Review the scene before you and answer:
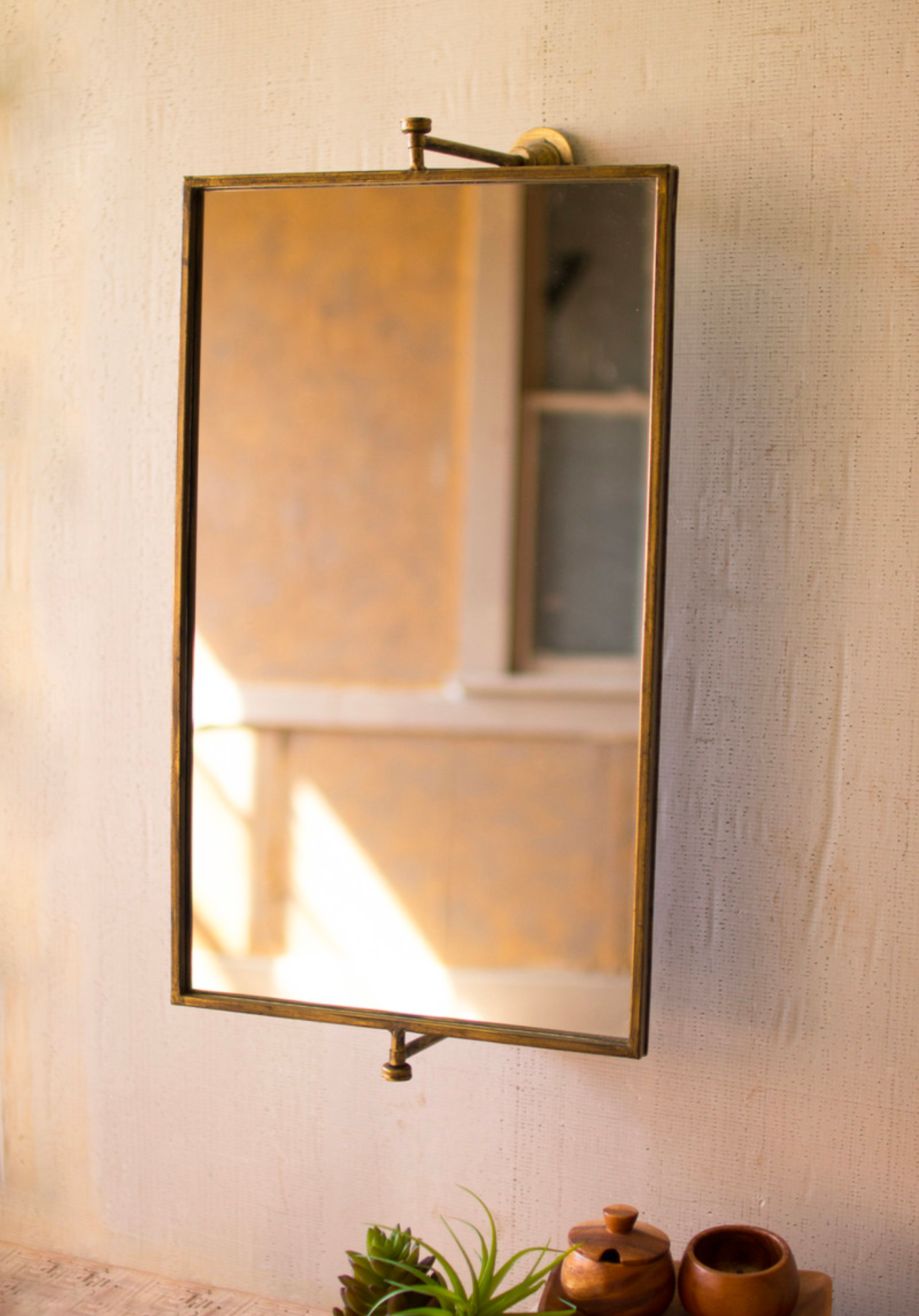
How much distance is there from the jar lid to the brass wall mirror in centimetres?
12

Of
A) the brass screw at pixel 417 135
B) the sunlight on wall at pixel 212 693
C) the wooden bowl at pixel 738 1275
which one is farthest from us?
the sunlight on wall at pixel 212 693

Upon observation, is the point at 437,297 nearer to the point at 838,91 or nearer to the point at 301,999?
the point at 838,91

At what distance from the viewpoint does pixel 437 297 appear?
3.32 ft

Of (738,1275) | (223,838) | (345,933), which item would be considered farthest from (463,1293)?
(223,838)

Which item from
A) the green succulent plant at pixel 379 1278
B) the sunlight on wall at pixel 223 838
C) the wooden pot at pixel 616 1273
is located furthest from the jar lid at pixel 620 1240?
the sunlight on wall at pixel 223 838

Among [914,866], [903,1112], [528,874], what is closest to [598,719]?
[528,874]

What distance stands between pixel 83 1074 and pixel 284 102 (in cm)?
101

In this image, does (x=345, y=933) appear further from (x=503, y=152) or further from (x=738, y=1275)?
(x=503, y=152)

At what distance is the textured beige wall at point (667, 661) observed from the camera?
1.00 meters

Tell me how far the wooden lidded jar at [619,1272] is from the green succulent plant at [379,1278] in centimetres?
12

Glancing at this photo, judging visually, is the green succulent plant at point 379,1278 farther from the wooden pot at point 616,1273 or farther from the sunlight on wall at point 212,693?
the sunlight on wall at point 212,693

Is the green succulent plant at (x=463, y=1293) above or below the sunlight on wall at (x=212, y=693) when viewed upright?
below

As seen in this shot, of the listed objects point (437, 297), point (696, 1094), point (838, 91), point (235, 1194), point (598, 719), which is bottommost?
point (235, 1194)

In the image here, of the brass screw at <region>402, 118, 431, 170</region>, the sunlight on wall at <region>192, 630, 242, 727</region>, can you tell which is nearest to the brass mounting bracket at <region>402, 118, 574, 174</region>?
the brass screw at <region>402, 118, 431, 170</region>
